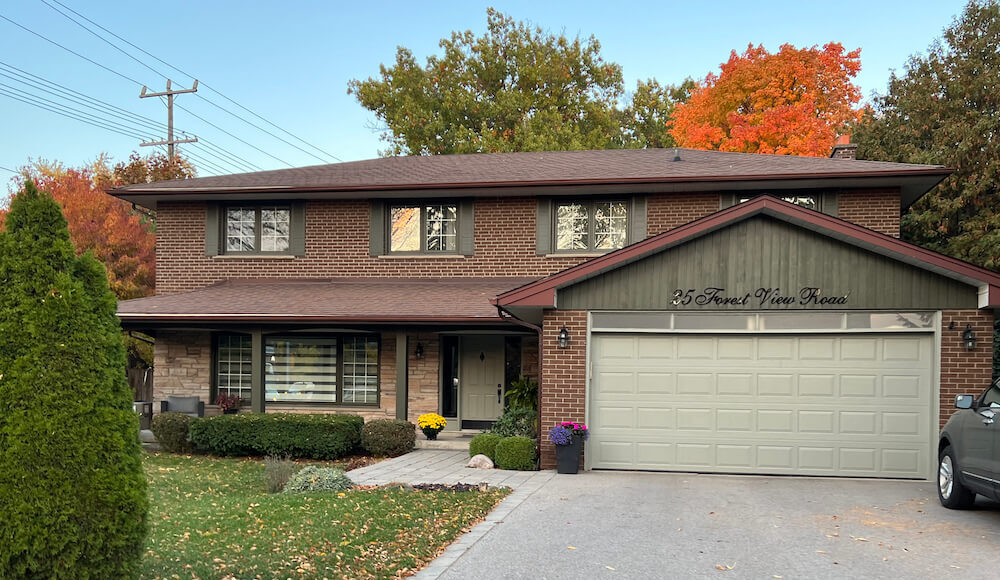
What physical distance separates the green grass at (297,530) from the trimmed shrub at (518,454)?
7.11 feet

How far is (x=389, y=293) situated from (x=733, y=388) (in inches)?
303

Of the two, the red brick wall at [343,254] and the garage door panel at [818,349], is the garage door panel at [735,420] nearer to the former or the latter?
the garage door panel at [818,349]

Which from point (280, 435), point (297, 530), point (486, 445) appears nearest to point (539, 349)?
point (486, 445)

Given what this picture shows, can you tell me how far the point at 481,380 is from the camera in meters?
17.5

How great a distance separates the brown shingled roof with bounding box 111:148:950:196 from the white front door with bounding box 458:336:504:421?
11.4 ft

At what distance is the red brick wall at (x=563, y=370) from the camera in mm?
12594

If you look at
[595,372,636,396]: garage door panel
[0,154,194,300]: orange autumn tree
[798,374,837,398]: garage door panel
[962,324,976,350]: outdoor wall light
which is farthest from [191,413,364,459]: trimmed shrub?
[0,154,194,300]: orange autumn tree

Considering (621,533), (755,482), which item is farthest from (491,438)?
(621,533)

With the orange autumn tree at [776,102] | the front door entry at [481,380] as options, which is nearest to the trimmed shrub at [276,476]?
the front door entry at [481,380]

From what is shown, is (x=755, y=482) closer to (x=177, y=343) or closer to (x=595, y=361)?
(x=595, y=361)

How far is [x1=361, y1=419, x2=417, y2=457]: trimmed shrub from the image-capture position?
48.5 ft

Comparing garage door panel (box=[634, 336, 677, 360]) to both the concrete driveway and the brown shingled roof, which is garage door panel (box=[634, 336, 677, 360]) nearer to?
the concrete driveway

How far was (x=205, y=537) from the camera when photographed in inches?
300

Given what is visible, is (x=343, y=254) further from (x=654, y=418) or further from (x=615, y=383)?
(x=654, y=418)
